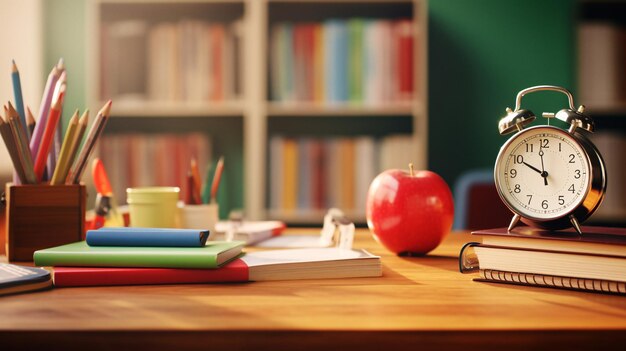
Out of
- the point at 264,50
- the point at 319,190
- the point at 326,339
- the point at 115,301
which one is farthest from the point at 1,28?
the point at 326,339

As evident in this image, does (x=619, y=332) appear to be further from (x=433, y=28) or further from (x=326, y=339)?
(x=433, y=28)

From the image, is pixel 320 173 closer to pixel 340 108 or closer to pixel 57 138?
pixel 340 108

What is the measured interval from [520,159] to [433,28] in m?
2.09

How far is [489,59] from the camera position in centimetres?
286

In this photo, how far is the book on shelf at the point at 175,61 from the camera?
2.62 meters

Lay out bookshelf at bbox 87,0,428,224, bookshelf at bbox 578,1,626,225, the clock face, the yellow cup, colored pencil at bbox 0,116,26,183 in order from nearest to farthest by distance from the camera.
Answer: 1. the clock face
2. colored pencil at bbox 0,116,26,183
3. the yellow cup
4. bookshelf at bbox 87,0,428,224
5. bookshelf at bbox 578,1,626,225

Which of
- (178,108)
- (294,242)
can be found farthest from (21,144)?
(178,108)

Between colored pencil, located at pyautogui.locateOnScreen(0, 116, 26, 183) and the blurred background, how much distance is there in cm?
152

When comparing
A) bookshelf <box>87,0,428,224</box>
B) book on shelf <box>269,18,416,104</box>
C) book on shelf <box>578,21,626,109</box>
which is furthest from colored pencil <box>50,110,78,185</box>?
book on shelf <box>578,21,626,109</box>

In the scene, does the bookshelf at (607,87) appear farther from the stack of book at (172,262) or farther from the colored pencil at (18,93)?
the colored pencil at (18,93)

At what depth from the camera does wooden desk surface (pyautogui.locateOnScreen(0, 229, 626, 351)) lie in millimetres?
600

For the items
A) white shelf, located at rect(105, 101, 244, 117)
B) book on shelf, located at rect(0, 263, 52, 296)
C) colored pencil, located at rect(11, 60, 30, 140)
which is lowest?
book on shelf, located at rect(0, 263, 52, 296)

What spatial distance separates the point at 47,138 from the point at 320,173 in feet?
5.43

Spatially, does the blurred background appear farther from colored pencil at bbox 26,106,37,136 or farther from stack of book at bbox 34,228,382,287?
stack of book at bbox 34,228,382,287
